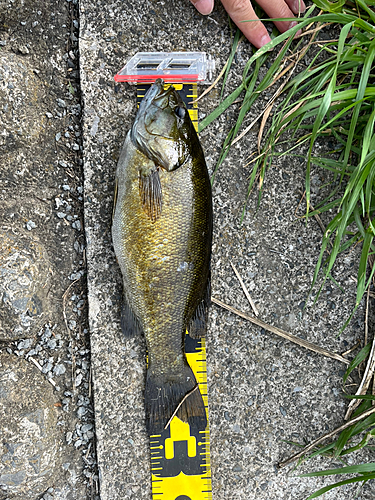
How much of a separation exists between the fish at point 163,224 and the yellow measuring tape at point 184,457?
11.0 inches

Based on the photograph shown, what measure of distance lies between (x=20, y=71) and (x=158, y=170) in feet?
3.29

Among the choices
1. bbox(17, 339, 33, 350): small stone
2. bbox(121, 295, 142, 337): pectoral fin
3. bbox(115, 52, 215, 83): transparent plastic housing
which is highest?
bbox(115, 52, 215, 83): transparent plastic housing

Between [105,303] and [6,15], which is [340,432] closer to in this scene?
[105,303]

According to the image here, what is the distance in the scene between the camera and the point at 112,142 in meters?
2.06

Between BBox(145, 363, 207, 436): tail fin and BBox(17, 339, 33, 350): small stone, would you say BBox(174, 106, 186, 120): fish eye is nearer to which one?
BBox(145, 363, 207, 436): tail fin

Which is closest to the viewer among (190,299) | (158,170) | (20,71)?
(158,170)

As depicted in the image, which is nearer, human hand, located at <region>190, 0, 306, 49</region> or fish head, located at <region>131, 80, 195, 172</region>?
fish head, located at <region>131, 80, 195, 172</region>

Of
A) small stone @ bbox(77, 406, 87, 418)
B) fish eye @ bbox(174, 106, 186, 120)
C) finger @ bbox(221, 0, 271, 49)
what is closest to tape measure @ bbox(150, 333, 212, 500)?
small stone @ bbox(77, 406, 87, 418)

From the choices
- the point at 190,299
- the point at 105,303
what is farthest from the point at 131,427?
the point at 190,299

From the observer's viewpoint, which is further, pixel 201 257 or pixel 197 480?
pixel 197 480

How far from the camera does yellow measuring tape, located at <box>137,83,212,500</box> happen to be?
6.85 ft

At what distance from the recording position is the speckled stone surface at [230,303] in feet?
6.77

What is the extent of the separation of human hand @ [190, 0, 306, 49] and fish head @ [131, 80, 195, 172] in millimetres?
580

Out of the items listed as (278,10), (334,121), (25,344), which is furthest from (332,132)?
(25,344)
